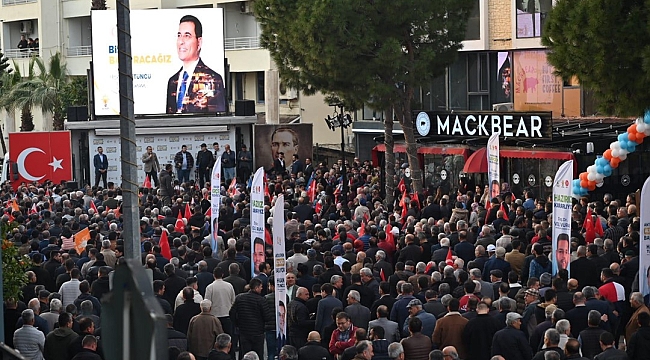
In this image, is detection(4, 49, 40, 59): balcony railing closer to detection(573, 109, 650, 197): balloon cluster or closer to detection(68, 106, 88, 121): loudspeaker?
detection(68, 106, 88, 121): loudspeaker

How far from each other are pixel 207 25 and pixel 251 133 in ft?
13.9

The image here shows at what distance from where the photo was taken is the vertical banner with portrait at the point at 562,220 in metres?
16.8

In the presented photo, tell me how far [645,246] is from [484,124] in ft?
51.9

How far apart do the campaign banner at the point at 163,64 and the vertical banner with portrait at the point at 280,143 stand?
230 cm

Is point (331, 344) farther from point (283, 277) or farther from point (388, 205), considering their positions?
point (388, 205)

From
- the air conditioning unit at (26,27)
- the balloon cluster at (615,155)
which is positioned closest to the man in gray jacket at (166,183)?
the balloon cluster at (615,155)

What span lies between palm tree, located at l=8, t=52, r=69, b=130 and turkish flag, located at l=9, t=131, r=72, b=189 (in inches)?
684

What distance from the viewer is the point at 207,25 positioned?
41531 mm

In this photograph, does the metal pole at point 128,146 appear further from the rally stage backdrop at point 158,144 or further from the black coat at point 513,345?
the rally stage backdrop at point 158,144

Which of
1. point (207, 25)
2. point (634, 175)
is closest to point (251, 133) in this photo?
point (207, 25)

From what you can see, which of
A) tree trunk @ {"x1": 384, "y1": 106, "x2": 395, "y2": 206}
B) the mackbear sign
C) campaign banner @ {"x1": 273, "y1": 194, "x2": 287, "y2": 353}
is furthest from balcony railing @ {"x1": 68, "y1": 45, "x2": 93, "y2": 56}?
campaign banner @ {"x1": 273, "y1": 194, "x2": 287, "y2": 353}

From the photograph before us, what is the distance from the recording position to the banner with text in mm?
18156

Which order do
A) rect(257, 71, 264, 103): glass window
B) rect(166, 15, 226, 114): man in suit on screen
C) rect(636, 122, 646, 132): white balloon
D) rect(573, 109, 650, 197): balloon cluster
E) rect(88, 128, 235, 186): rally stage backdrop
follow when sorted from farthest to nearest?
rect(257, 71, 264, 103): glass window
rect(166, 15, 226, 114): man in suit on screen
rect(88, 128, 235, 186): rally stage backdrop
rect(573, 109, 650, 197): balloon cluster
rect(636, 122, 646, 132): white balloon

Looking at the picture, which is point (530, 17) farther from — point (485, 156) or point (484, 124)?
point (485, 156)
